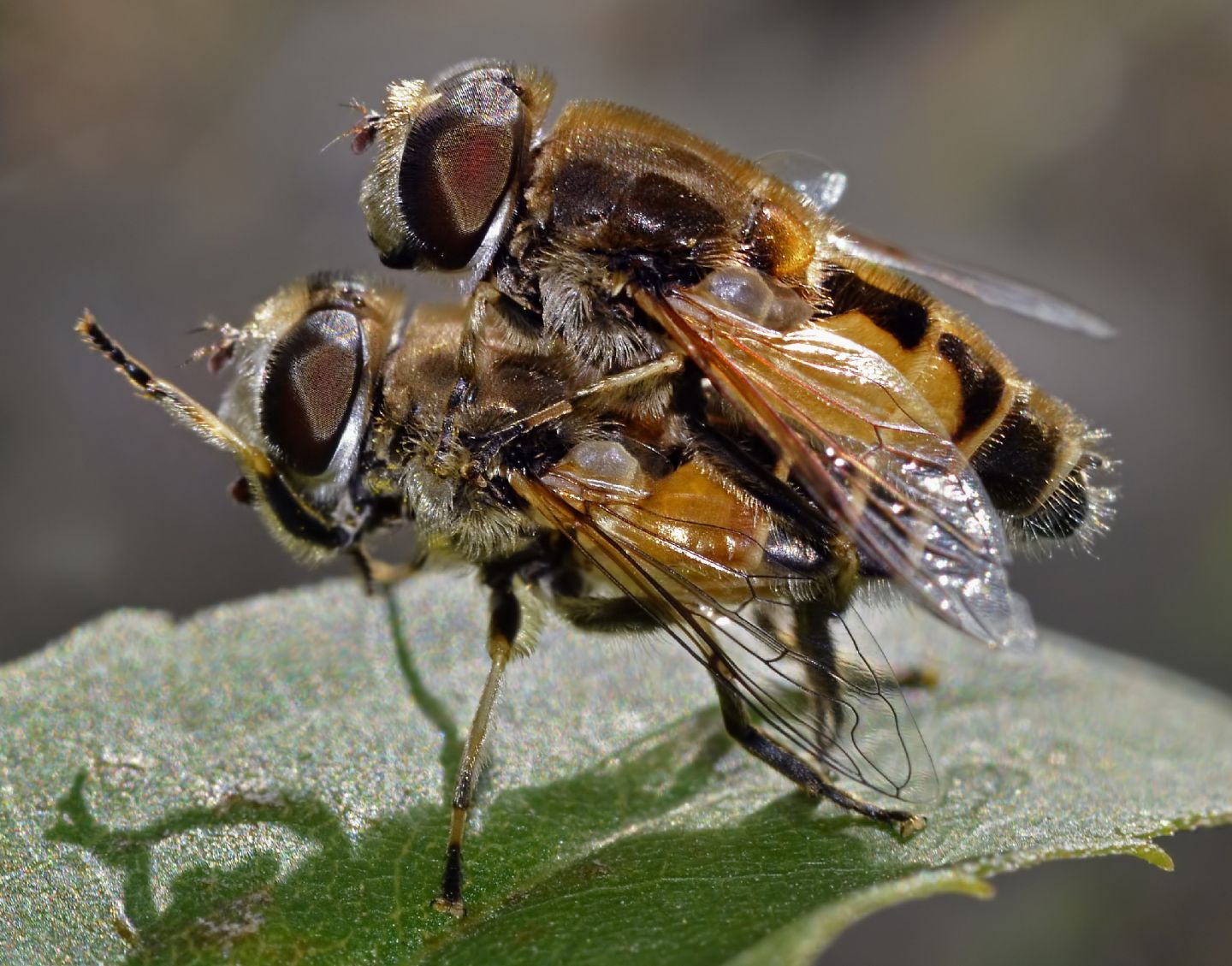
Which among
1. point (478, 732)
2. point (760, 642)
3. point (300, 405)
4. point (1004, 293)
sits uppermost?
point (1004, 293)

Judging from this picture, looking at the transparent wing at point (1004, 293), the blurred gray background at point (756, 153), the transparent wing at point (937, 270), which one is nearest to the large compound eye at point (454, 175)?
the transparent wing at point (937, 270)

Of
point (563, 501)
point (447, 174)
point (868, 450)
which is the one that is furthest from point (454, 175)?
point (868, 450)

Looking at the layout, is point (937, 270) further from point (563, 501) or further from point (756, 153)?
point (756, 153)

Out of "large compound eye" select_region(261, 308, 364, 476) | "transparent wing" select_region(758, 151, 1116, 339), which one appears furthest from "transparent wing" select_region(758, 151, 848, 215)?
"large compound eye" select_region(261, 308, 364, 476)

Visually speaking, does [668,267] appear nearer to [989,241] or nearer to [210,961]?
[210,961]

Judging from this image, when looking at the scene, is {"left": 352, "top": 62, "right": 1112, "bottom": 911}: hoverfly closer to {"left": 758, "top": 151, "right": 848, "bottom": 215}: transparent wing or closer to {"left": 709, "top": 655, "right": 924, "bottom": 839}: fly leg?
{"left": 709, "top": 655, "right": 924, "bottom": 839}: fly leg

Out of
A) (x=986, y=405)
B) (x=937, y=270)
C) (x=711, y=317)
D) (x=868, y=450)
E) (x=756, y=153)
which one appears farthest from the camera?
(x=756, y=153)

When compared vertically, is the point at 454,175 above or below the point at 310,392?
above
